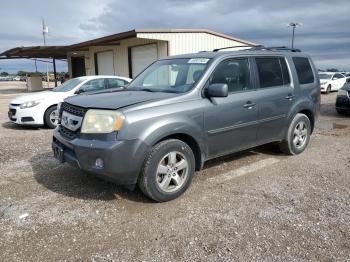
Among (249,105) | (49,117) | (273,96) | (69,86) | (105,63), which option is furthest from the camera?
(105,63)

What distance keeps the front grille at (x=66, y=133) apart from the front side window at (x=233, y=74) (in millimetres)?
1906

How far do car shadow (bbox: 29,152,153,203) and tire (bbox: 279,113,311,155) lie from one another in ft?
9.49

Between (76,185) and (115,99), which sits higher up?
(115,99)

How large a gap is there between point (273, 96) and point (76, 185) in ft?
10.7

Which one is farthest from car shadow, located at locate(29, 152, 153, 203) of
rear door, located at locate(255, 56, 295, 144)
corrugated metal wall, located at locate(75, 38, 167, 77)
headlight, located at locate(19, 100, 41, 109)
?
corrugated metal wall, located at locate(75, 38, 167, 77)

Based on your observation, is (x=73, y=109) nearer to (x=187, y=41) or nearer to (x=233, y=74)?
(x=233, y=74)

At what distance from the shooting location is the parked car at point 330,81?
21.1 meters

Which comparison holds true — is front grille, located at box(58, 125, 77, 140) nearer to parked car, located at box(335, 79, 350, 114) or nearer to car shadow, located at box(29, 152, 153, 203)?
car shadow, located at box(29, 152, 153, 203)

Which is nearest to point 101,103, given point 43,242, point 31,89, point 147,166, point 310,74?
point 147,166

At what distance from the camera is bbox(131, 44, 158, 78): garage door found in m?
16.9

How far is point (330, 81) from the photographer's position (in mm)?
21578

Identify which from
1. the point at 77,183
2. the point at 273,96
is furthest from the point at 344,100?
the point at 77,183

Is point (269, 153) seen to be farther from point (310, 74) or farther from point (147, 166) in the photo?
point (147, 166)

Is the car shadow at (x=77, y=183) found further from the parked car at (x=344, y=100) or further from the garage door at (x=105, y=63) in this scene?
the garage door at (x=105, y=63)
